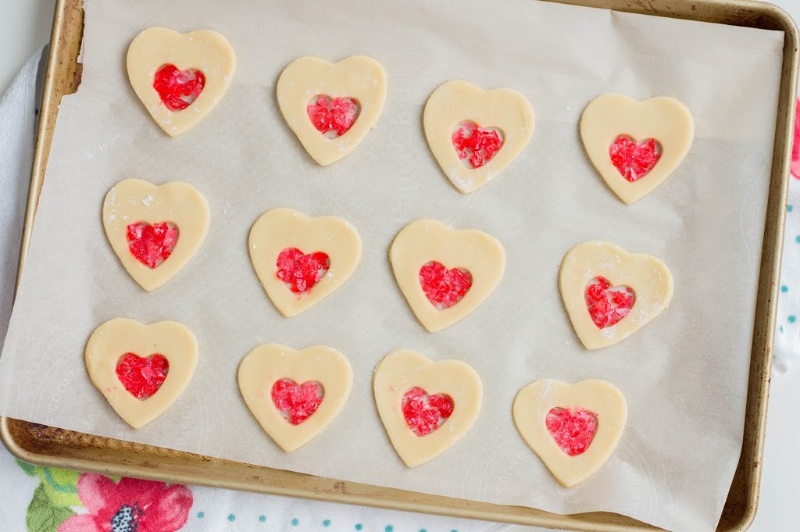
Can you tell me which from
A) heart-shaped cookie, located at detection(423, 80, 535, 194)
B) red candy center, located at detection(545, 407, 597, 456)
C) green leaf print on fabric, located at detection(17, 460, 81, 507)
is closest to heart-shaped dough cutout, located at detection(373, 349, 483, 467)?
red candy center, located at detection(545, 407, 597, 456)

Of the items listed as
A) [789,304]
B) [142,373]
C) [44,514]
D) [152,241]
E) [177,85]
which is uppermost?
[177,85]

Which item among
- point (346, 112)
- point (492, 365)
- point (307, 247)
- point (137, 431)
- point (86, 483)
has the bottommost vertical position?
point (86, 483)

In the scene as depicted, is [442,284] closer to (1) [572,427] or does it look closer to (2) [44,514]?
(1) [572,427]

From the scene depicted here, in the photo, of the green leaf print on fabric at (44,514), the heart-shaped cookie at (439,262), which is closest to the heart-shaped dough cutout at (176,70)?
the heart-shaped cookie at (439,262)

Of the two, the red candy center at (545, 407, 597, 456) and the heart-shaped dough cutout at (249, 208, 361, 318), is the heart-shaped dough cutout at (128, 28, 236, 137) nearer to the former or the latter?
the heart-shaped dough cutout at (249, 208, 361, 318)

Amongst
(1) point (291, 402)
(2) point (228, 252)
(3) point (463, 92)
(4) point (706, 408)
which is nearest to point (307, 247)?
(2) point (228, 252)

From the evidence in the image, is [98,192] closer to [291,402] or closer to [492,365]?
[291,402]

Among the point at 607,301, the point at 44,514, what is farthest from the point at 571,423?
the point at 44,514
